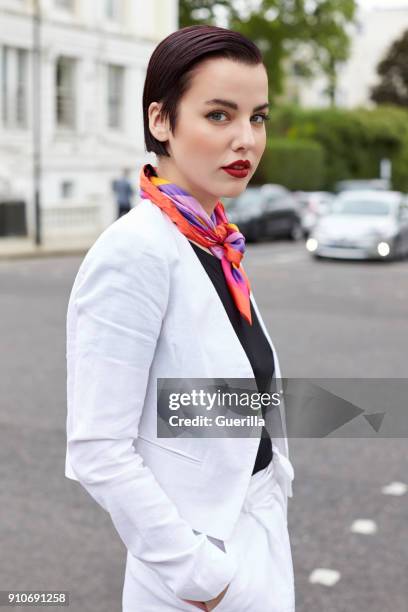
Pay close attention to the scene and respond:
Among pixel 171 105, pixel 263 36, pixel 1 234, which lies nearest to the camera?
pixel 171 105

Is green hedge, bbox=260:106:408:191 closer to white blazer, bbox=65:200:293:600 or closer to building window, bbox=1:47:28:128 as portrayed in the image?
building window, bbox=1:47:28:128

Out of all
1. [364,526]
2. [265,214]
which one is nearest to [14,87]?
[265,214]

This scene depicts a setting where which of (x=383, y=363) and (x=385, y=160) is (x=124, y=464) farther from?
(x=385, y=160)

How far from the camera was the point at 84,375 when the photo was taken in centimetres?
175

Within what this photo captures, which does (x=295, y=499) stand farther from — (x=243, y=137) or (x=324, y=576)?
(x=243, y=137)

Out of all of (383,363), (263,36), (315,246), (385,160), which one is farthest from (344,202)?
(385,160)

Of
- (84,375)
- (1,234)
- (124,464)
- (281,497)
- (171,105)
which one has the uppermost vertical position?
(171,105)

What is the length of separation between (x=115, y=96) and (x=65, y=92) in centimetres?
265

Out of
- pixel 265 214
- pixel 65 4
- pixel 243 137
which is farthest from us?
pixel 65 4

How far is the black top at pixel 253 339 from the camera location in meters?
1.88

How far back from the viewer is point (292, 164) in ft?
145

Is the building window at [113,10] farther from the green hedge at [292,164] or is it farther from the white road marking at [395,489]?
the white road marking at [395,489]

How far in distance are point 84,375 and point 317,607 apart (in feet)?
7.81

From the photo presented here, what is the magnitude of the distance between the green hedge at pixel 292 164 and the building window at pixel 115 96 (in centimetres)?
978
